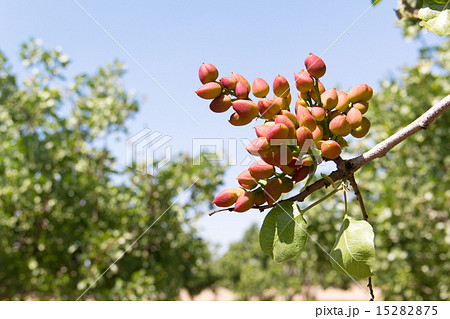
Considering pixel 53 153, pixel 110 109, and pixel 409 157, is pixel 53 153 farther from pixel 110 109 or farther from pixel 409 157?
pixel 409 157

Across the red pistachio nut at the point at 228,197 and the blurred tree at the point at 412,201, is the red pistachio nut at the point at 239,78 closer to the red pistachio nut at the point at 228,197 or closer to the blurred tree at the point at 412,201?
the red pistachio nut at the point at 228,197

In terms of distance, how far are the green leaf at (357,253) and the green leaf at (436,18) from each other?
0.91 feet

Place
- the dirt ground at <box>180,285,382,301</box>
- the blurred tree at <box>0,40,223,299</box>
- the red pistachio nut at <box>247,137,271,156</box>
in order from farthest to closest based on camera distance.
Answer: the dirt ground at <box>180,285,382,301</box> → the blurred tree at <box>0,40,223,299</box> → the red pistachio nut at <box>247,137,271,156</box>

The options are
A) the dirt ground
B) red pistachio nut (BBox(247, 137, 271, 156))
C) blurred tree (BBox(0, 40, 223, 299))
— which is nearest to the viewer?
red pistachio nut (BBox(247, 137, 271, 156))

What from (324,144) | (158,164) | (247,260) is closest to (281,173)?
(324,144)

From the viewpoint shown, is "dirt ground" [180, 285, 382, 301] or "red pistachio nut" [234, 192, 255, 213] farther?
"dirt ground" [180, 285, 382, 301]

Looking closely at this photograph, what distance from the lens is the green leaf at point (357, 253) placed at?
0.44m

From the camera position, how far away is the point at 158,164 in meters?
2.42

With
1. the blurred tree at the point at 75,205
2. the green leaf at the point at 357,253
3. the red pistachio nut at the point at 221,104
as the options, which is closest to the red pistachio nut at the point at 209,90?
the red pistachio nut at the point at 221,104

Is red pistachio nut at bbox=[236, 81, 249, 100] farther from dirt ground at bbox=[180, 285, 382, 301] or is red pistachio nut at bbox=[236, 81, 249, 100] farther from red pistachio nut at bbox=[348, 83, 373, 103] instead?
dirt ground at bbox=[180, 285, 382, 301]

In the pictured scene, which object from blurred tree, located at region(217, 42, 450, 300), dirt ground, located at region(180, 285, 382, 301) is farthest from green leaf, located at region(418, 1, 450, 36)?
dirt ground, located at region(180, 285, 382, 301)

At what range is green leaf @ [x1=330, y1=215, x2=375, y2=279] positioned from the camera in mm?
437

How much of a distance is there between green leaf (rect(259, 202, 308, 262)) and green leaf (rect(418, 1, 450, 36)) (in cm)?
30

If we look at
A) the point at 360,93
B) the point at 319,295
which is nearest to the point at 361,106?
the point at 360,93
